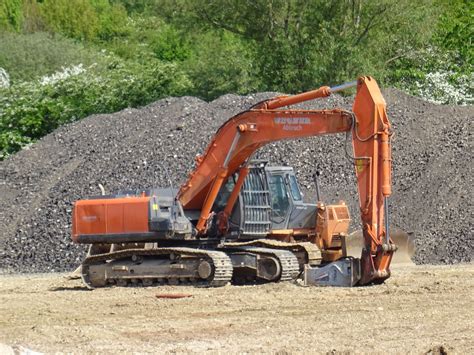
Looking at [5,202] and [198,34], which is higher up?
[198,34]

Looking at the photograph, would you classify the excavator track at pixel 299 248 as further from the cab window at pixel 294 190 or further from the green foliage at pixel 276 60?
the green foliage at pixel 276 60

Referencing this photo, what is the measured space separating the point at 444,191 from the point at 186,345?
16.0 m

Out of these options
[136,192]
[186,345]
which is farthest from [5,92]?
[186,345]

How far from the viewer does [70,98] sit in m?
42.1

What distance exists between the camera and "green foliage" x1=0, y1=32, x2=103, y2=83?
56.0m

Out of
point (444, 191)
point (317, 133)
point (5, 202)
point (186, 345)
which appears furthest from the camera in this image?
point (5, 202)

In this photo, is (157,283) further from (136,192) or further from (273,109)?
(273,109)

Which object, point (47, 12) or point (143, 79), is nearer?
point (143, 79)

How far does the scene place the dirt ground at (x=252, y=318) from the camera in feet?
42.3

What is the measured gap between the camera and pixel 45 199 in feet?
95.4

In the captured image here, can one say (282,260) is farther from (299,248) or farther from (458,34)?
(458,34)

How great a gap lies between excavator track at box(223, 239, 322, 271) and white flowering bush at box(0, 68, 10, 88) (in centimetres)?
2744

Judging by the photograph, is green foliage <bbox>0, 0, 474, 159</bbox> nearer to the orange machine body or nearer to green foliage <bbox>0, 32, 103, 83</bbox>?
green foliage <bbox>0, 32, 103, 83</bbox>

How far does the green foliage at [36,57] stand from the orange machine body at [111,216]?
3552cm
